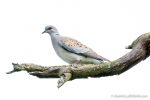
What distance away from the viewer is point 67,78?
1049cm

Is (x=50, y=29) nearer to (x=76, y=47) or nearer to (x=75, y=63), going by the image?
(x=76, y=47)

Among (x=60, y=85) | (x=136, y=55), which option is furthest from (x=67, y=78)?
(x=136, y=55)

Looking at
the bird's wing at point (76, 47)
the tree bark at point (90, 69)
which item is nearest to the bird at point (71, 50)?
the bird's wing at point (76, 47)

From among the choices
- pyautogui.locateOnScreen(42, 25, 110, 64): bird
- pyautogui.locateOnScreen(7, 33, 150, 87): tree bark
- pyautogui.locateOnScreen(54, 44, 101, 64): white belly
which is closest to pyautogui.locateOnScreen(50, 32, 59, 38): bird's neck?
pyautogui.locateOnScreen(42, 25, 110, 64): bird

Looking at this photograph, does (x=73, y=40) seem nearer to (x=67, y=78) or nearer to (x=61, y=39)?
(x=61, y=39)

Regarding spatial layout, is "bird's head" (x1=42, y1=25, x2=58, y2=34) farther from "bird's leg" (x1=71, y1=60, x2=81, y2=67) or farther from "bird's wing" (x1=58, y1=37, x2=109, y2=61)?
"bird's leg" (x1=71, y1=60, x2=81, y2=67)

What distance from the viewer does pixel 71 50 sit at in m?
11.3

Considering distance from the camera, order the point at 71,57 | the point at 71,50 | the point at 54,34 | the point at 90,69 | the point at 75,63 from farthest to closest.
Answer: the point at 54,34 < the point at 71,50 < the point at 71,57 < the point at 75,63 < the point at 90,69

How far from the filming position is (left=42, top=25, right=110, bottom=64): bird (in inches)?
437

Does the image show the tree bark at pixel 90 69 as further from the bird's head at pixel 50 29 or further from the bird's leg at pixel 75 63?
the bird's head at pixel 50 29

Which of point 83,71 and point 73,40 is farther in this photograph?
point 73,40

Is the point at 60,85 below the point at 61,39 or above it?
below

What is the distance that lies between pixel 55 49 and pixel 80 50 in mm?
351

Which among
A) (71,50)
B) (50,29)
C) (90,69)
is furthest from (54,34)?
(90,69)
